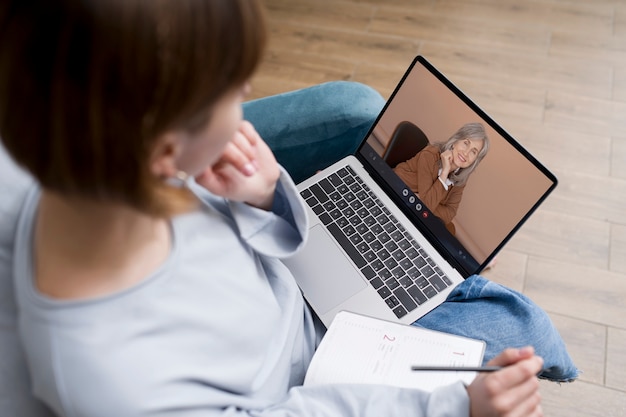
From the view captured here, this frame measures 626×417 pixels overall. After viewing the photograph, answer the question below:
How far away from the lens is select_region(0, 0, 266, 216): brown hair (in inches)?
13.8

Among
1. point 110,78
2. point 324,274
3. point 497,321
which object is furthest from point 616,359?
point 110,78

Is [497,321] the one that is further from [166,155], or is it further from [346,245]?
[166,155]

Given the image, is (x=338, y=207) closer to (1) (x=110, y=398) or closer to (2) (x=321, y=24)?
(1) (x=110, y=398)

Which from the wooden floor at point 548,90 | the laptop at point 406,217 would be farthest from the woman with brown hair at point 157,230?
the wooden floor at point 548,90

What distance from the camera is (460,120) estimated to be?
901mm

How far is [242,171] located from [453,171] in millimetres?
376

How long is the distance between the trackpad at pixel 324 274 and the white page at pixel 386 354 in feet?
0.27

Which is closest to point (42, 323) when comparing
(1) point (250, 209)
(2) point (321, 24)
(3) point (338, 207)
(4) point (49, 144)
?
(4) point (49, 144)

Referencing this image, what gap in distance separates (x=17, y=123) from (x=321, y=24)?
1929 mm

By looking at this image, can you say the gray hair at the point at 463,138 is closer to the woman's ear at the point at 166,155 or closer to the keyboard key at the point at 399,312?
the keyboard key at the point at 399,312

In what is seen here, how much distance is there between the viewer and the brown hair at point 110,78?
13.8 inches

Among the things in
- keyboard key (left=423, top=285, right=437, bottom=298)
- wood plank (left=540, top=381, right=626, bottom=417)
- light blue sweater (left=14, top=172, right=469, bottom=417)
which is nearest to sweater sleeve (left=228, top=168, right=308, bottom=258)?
light blue sweater (left=14, top=172, right=469, bottom=417)

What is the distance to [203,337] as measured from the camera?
603 mm

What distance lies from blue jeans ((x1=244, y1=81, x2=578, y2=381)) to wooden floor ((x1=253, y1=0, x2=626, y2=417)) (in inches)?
18.6
